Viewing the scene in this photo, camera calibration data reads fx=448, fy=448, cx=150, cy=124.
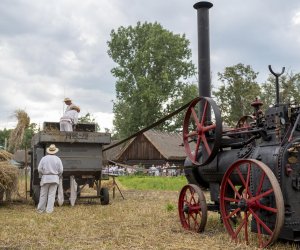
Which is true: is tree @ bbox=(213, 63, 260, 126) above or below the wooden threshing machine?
above

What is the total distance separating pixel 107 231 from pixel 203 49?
3.99m

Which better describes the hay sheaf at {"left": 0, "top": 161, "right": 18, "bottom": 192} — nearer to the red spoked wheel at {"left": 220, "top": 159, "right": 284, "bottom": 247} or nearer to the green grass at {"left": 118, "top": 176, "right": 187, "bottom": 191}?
the red spoked wheel at {"left": 220, "top": 159, "right": 284, "bottom": 247}

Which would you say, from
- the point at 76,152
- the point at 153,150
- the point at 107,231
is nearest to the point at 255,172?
the point at 107,231

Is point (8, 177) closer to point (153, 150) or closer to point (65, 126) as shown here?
point (65, 126)

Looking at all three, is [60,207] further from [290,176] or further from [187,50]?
[187,50]

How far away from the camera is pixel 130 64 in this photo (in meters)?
42.8

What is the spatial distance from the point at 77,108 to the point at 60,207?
2.70m

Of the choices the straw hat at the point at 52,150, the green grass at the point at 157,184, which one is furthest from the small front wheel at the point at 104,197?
the green grass at the point at 157,184

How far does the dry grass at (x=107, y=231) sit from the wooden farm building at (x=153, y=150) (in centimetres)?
2966

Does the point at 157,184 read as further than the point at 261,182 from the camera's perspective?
Yes

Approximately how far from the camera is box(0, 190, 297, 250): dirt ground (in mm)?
5754

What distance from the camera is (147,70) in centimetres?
4256

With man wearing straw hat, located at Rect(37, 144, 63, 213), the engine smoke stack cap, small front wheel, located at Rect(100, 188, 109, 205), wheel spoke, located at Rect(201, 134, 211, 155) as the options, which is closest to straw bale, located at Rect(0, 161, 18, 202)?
man wearing straw hat, located at Rect(37, 144, 63, 213)

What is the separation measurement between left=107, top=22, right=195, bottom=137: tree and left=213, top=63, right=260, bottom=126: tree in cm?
391
